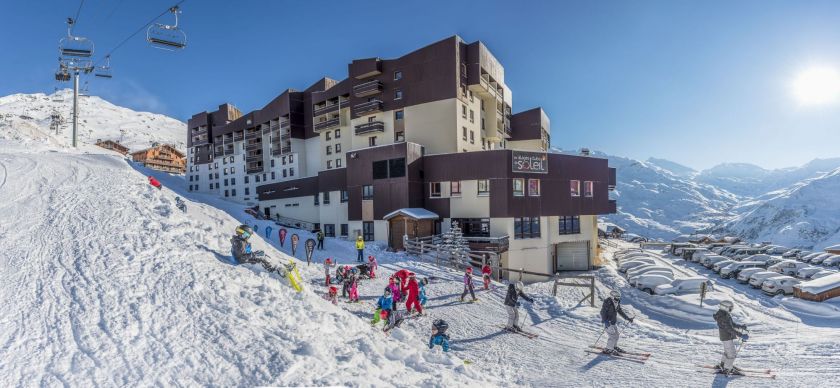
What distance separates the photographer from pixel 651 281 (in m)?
27.3

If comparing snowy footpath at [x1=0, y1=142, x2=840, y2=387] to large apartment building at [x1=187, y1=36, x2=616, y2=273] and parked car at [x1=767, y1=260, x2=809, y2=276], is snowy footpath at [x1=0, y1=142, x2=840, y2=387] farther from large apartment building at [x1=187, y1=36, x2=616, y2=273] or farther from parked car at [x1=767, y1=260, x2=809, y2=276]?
parked car at [x1=767, y1=260, x2=809, y2=276]

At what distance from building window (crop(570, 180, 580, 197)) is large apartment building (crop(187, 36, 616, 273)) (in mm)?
88

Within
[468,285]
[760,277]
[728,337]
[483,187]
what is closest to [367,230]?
[483,187]

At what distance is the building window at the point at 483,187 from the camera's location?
3055cm

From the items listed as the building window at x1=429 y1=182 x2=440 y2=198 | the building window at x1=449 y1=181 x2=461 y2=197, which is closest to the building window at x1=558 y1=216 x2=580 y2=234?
the building window at x1=449 y1=181 x2=461 y2=197

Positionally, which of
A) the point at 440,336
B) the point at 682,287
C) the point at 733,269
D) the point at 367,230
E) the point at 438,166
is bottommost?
the point at 733,269

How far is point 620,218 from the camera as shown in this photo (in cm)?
13100

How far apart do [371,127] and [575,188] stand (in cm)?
2075

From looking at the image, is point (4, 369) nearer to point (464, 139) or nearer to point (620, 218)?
point (464, 139)

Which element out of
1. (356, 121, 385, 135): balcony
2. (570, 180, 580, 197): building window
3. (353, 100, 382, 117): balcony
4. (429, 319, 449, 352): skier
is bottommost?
(429, 319, 449, 352): skier

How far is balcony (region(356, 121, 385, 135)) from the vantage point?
40062 millimetres

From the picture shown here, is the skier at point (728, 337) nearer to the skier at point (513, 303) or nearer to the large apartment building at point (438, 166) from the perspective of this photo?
the skier at point (513, 303)

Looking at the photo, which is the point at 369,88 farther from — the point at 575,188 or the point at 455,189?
the point at 575,188

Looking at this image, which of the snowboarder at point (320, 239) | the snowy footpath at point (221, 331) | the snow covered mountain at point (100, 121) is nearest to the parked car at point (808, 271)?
the snowy footpath at point (221, 331)
